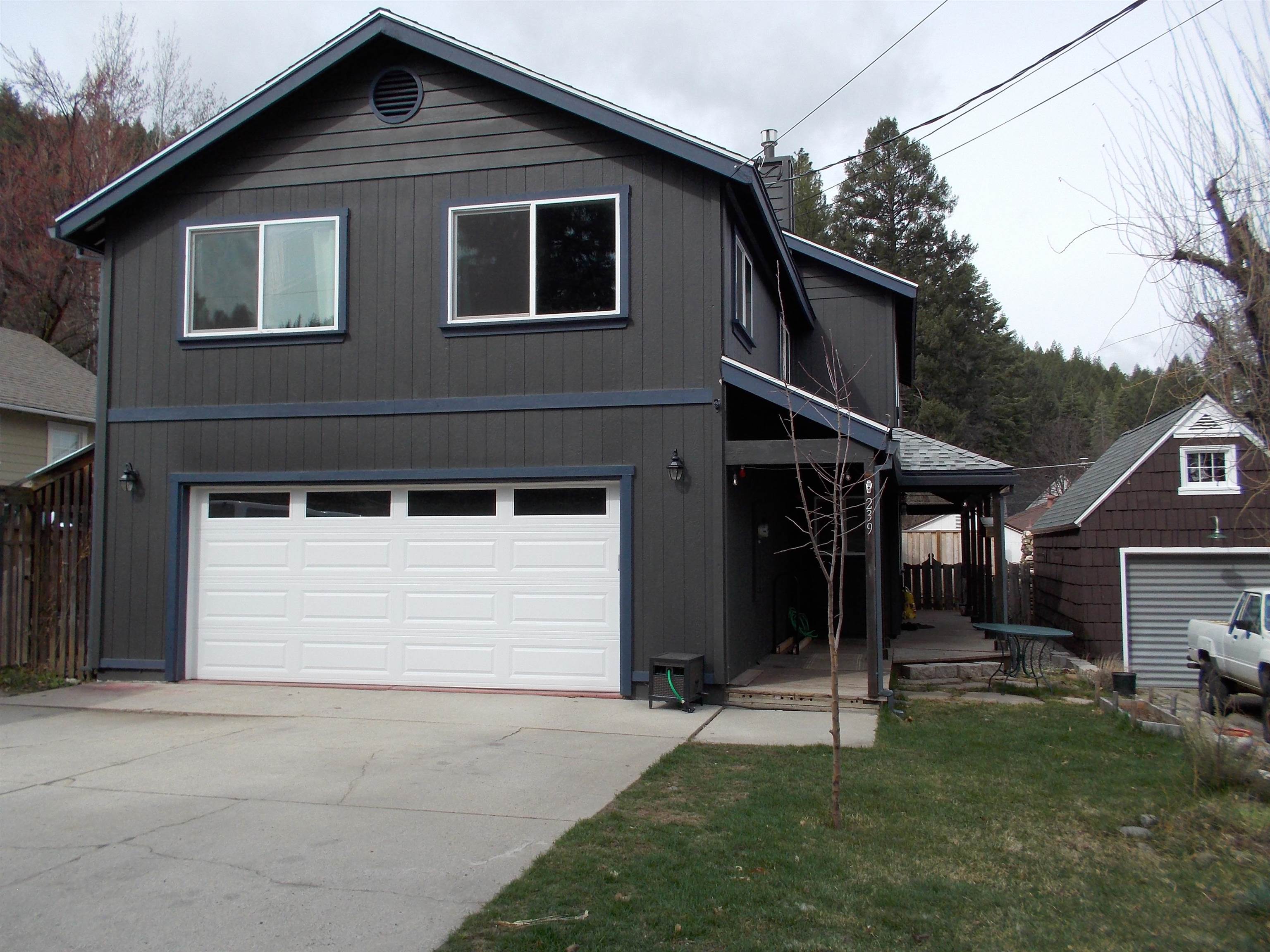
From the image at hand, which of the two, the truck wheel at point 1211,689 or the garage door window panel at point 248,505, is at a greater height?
the garage door window panel at point 248,505

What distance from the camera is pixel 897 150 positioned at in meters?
44.3

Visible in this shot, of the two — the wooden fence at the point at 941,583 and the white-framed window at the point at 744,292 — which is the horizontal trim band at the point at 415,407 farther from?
the wooden fence at the point at 941,583

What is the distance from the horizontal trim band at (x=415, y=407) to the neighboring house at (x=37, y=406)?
449 inches

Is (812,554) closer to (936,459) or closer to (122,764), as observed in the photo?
(936,459)

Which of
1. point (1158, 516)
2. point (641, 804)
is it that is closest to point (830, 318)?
point (1158, 516)

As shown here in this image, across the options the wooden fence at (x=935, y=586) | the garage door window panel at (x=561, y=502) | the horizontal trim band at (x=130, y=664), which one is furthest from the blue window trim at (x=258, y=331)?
the wooden fence at (x=935, y=586)

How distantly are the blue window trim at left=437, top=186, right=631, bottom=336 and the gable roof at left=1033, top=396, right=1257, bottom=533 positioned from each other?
8576 millimetres

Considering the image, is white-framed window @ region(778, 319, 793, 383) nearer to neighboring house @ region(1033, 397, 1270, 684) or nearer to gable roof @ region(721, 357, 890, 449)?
gable roof @ region(721, 357, 890, 449)

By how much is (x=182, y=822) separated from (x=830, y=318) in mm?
12330

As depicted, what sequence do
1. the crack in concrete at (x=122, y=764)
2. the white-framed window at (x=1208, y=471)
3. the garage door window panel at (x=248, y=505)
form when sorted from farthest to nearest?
the white-framed window at (x=1208, y=471)
the garage door window panel at (x=248, y=505)
the crack in concrete at (x=122, y=764)

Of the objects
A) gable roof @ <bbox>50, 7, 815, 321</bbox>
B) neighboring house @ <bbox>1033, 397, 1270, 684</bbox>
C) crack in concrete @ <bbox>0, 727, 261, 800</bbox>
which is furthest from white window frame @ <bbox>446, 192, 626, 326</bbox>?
neighboring house @ <bbox>1033, 397, 1270, 684</bbox>

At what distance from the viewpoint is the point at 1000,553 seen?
14.4 m

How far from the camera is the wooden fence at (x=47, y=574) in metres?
11.1

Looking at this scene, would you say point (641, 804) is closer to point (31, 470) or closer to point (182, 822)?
point (182, 822)
